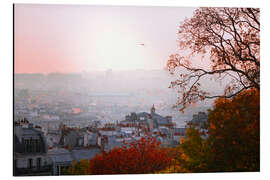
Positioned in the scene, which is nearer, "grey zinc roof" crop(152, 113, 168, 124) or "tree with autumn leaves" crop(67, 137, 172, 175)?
"tree with autumn leaves" crop(67, 137, 172, 175)

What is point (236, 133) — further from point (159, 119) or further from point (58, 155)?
point (58, 155)

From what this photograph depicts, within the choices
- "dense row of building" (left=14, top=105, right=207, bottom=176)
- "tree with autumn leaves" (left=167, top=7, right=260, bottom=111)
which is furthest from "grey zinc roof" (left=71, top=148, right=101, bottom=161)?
"tree with autumn leaves" (left=167, top=7, right=260, bottom=111)

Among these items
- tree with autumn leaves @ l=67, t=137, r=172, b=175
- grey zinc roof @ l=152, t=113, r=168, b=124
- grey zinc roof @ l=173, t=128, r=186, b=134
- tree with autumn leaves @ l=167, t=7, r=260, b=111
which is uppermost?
tree with autumn leaves @ l=167, t=7, r=260, b=111

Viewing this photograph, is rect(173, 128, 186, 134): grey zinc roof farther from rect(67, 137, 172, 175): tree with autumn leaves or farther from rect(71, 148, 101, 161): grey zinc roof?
rect(71, 148, 101, 161): grey zinc roof

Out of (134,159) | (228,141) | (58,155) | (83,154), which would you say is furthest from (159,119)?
(58,155)

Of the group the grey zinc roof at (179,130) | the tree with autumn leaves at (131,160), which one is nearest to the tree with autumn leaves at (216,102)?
the tree with autumn leaves at (131,160)

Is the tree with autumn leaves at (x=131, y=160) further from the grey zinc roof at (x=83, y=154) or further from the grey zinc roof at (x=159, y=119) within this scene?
the grey zinc roof at (x=159, y=119)
